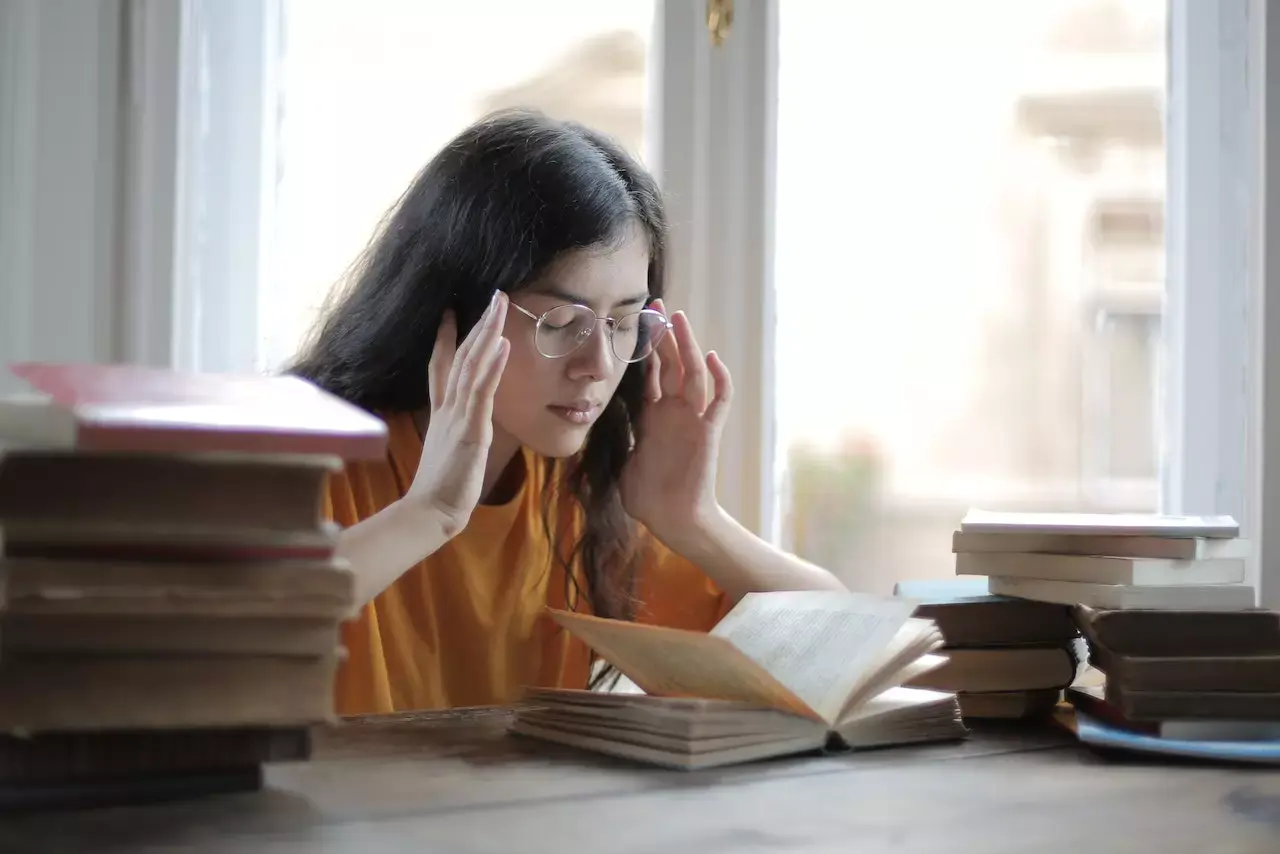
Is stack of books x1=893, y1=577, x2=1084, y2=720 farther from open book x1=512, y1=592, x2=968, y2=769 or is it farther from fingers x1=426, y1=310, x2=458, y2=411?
fingers x1=426, y1=310, x2=458, y2=411

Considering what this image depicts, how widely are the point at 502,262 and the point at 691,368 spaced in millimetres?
313

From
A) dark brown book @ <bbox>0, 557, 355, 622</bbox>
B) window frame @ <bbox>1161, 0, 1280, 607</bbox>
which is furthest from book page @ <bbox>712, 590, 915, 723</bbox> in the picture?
window frame @ <bbox>1161, 0, 1280, 607</bbox>

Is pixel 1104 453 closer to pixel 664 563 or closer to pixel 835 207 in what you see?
pixel 835 207

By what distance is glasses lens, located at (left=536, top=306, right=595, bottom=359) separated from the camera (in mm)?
1477

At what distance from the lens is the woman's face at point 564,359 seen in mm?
1490

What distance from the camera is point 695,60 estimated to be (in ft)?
6.77

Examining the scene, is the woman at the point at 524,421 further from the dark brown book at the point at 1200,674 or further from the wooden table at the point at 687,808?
the dark brown book at the point at 1200,674

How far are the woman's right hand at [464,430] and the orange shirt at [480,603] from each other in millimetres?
218

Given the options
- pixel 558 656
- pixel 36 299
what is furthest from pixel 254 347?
pixel 558 656

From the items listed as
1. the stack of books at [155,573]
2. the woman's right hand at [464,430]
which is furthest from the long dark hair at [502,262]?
the stack of books at [155,573]

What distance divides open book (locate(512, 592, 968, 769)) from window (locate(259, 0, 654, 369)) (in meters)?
1.06

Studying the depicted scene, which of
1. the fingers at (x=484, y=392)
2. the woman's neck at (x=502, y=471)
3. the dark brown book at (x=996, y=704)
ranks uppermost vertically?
the fingers at (x=484, y=392)

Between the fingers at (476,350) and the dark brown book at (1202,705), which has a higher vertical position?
the fingers at (476,350)

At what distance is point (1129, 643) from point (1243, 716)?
102mm
